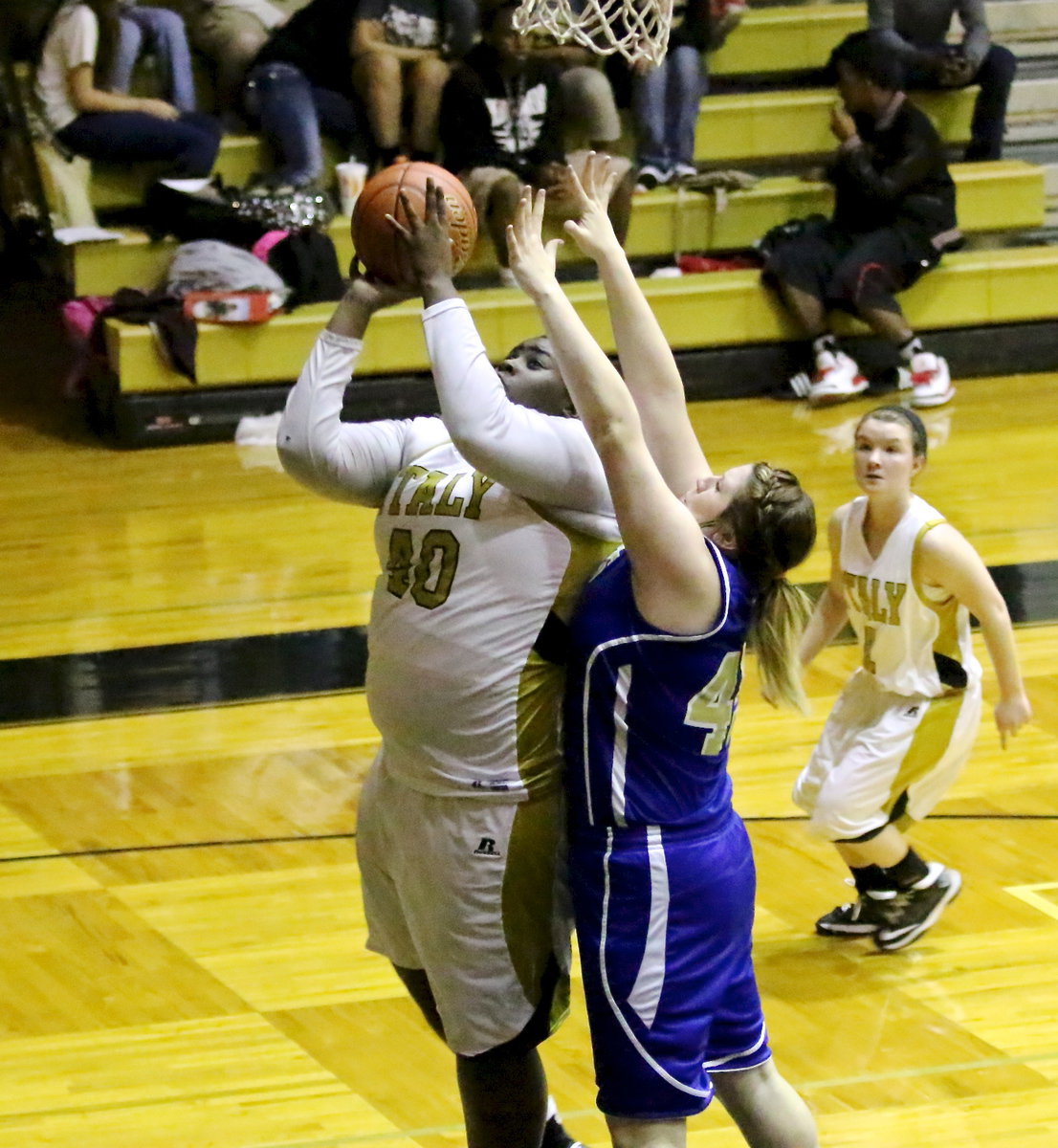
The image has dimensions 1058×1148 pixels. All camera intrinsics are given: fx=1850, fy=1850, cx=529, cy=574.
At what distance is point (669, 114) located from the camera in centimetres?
1080

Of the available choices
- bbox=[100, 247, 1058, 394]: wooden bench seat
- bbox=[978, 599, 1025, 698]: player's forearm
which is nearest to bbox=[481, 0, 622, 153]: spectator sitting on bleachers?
bbox=[100, 247, 1058, 394]: wooden bench seat

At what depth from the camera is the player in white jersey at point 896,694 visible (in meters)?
4.11

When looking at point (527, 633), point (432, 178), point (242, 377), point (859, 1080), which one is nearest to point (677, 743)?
point (527, 633)

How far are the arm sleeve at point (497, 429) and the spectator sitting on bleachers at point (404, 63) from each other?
25.4 ft

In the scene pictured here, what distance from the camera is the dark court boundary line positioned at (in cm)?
482

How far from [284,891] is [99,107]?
6354 millimetres

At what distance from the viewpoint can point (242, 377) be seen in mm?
9531

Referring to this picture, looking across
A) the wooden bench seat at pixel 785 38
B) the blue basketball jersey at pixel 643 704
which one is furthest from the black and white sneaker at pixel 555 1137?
the wooden bench seat at pixel 785 38

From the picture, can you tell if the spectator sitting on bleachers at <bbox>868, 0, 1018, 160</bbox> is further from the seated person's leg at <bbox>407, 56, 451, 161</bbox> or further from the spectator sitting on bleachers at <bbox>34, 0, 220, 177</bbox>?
the spectator sitting on bleachers at <bbox>34, 0, 220, 177</bbox>

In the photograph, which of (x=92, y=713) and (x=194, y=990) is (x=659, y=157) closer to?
(x=92, y=713)

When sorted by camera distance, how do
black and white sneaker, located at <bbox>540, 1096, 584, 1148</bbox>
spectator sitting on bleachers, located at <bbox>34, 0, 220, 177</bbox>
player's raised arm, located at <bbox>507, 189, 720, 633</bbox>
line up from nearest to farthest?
player's raised arm, located at <bbox>507, 189, 720, 633</bbox>, black and white sneaker, located at <bbox>540, 1096, 584, 1148</bbox>, spectator sitting on bleachers, located at <bbox>34, 0, 220, 177</bbox>

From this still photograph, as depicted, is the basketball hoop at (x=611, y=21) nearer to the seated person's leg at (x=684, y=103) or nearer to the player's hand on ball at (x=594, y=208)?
the player's hand on ball at (x=594, y=208)

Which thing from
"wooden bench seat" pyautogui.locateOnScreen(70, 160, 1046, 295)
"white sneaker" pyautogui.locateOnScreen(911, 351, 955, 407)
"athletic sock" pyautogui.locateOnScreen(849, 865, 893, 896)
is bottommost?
"white sneaker" pyautogui.locateOnScreen(911, 351, 955, 407)

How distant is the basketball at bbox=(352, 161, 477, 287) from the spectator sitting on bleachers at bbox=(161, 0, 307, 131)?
26.0ft
